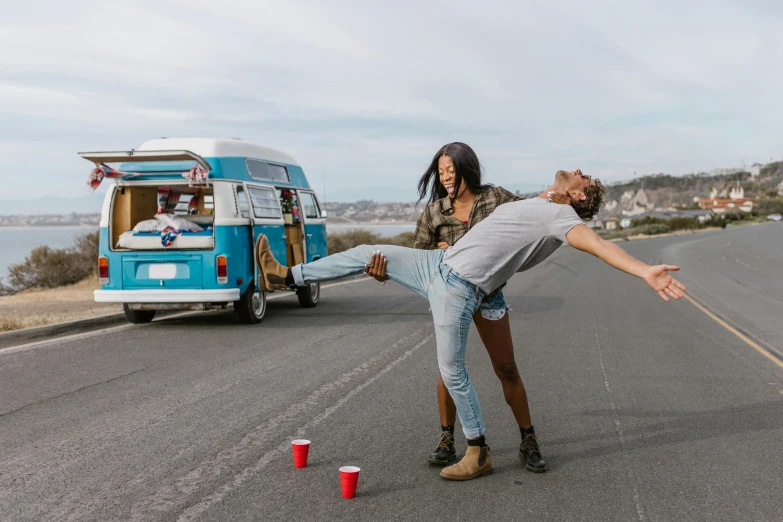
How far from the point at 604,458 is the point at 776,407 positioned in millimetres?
2470

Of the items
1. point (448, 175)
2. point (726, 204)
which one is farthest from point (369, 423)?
point (726, 204)

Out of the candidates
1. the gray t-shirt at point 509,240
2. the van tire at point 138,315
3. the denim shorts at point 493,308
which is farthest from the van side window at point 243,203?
the gray t-shirt at point 509,240

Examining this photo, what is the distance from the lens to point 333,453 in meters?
5.22

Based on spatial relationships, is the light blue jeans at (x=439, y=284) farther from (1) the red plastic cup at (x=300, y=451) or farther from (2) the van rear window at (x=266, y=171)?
(2) the van rear window at (x=266, y=171)

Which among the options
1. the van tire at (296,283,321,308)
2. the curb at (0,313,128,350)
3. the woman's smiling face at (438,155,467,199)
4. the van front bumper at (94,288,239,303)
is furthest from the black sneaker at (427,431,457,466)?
the van tire at (296,283,321,308)

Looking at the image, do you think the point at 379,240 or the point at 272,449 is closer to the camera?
the point at 272,449

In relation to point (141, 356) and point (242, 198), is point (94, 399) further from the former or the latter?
point (242, 198)

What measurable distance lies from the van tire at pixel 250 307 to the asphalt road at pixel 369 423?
0.23 meters

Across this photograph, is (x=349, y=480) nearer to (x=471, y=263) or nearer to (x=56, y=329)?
(x=471, y=263)

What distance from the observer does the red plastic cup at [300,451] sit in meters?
4.77

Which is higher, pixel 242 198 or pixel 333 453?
pixel 242 198

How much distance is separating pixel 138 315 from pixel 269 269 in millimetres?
7893

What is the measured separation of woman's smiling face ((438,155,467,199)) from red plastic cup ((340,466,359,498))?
1743mm

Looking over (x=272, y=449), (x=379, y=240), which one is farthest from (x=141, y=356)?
(x=379, y=240)
